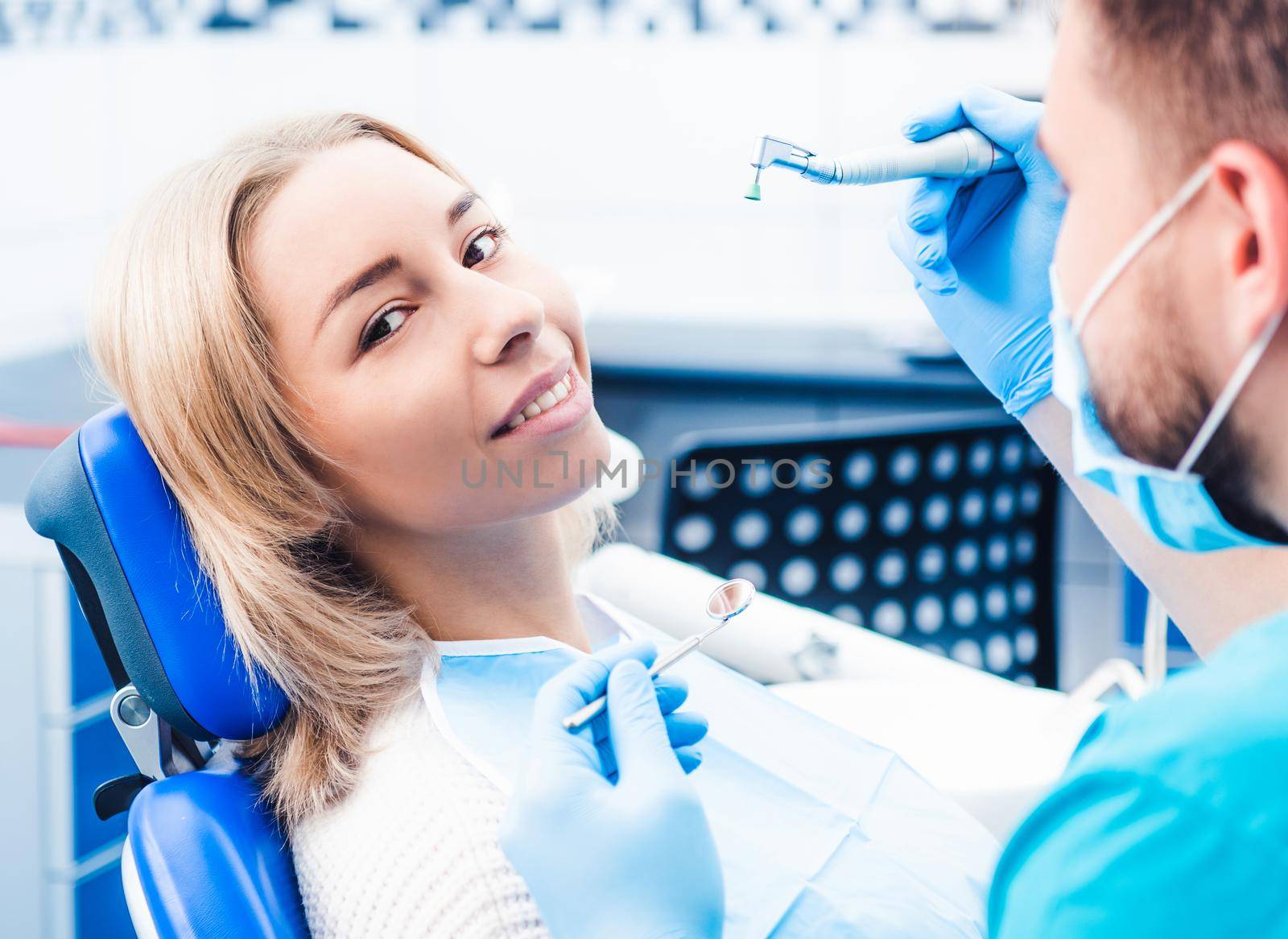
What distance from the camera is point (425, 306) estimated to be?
1005 millimetres

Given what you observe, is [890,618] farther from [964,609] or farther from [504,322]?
[504,322]

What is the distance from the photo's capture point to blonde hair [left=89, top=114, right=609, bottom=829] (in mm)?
963

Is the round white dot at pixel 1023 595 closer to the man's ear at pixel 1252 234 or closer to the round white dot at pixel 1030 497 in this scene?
the round white dot at pixel 1030 497

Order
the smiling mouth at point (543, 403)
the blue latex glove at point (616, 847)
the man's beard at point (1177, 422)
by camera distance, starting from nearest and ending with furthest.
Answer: the man's beard at point (1177, 422) < the blue latex glove at point (616, 847) < the smiling mouth at point (543, 403)

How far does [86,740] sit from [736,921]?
3.81 feet

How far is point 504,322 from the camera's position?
996mm

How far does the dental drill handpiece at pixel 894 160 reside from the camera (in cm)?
87

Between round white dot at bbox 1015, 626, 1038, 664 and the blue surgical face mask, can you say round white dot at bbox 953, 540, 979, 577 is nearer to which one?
round white dot at bbox 1015, 626, 1038, 664

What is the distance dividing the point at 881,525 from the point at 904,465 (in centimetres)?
11

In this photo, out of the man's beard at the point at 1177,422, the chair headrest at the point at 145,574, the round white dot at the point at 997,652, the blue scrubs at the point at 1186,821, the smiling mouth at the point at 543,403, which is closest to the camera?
the blue scrubs at the point at 1186,821

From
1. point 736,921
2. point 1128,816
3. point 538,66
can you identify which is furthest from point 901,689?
point 538,66

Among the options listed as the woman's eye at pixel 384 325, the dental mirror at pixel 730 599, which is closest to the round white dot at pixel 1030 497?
the dental mirror at pixel 730 599

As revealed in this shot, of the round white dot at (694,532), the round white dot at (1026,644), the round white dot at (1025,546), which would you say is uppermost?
the round white dot at (694,532)

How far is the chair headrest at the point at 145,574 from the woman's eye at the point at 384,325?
22 centimetres
